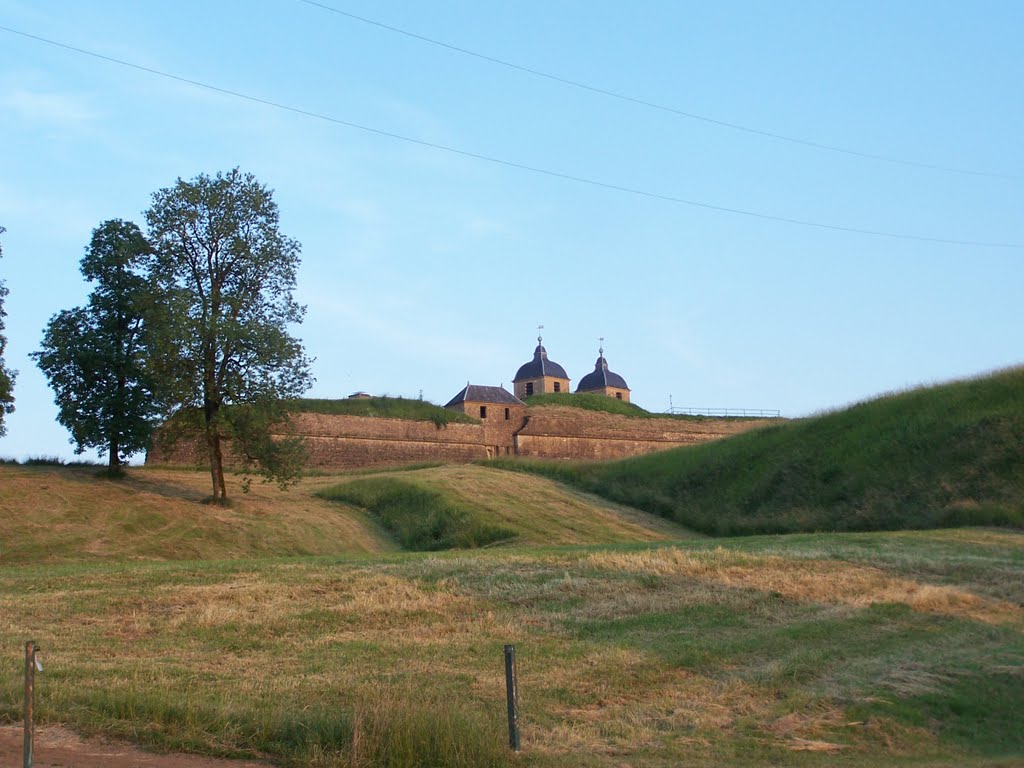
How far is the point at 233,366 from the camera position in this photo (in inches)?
1282

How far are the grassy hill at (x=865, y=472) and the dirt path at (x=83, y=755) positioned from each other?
25286mm

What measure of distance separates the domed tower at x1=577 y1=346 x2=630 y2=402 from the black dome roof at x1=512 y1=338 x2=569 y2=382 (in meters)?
2.69

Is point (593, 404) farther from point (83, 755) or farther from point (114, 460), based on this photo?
point (83, 755)

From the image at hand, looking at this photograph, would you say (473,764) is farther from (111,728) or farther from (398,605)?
(398,605)

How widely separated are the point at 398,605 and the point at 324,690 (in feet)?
15.0

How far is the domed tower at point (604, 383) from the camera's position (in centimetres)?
9175

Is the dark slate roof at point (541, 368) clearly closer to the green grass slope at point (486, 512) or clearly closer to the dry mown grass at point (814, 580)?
the green grass slope at point (486, 512)

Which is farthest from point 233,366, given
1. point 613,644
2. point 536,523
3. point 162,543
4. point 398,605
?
point 613,644

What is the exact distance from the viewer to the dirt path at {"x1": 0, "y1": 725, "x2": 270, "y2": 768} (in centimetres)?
766

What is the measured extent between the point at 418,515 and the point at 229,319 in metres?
9.22

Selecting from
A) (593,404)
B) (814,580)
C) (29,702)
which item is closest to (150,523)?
(814,580)

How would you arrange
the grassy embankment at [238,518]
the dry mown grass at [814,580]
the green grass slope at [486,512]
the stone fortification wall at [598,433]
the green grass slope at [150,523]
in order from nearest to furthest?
the dry mown grass at [814,580]
the green grass slope at [150,523]
the grassy embankment at [238,518]
the green grass slope at [486,512]
the stone fortification wall at [598,433]

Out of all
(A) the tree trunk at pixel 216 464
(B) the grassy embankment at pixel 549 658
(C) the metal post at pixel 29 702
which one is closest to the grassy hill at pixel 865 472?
(B) the grassy embankment at pixel 549 658

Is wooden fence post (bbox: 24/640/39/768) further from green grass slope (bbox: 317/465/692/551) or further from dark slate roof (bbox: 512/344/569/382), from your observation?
dark slate roof (bbox: 512/344/569/382)
